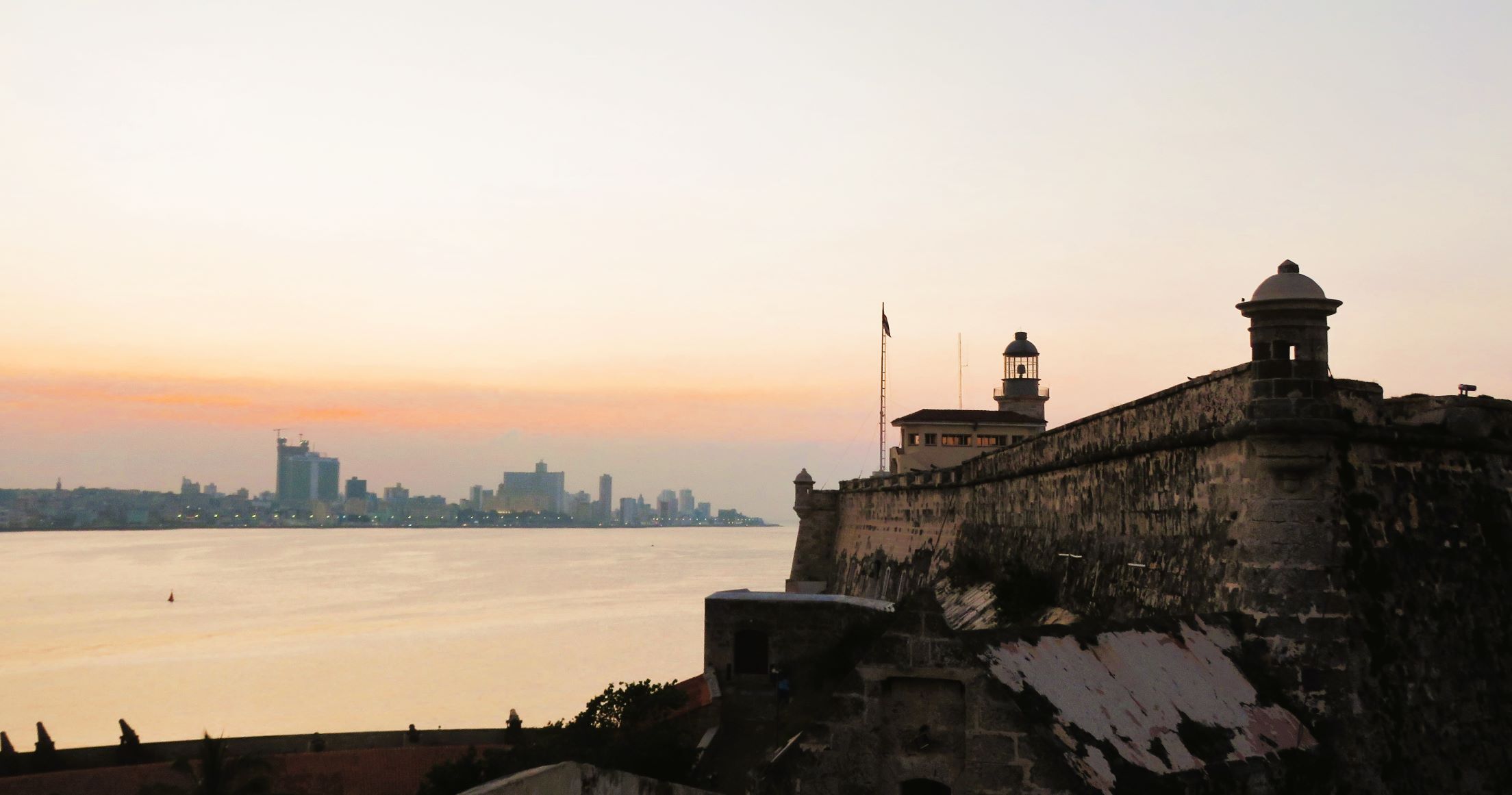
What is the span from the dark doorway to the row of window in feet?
79.1

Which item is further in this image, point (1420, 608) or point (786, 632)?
point (786, 632)

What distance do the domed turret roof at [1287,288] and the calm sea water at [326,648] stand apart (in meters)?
48.4

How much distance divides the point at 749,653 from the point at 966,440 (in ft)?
80.5

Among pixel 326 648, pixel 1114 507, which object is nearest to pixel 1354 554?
pixel 1114 507

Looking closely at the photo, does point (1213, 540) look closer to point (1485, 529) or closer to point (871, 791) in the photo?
point (1485, 529)

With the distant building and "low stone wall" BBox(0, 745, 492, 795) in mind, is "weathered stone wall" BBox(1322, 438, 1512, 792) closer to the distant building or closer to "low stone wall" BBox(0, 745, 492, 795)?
"low stone wall" BBox(0, 745, 492, 795)

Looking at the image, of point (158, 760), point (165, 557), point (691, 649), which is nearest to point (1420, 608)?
point (158, 760)

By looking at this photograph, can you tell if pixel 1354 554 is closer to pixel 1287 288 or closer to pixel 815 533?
pixel 1287 288

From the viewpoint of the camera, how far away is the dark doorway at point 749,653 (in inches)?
1201

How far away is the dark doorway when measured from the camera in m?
30.5

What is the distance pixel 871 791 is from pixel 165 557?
21395cm

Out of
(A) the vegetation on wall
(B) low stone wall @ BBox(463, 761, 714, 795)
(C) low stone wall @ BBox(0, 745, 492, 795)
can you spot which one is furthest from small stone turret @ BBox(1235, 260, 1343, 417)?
(C) low stone wall @ BBox(0, 745, 492, 795)

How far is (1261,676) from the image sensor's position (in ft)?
37.2

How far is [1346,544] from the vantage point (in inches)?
466
